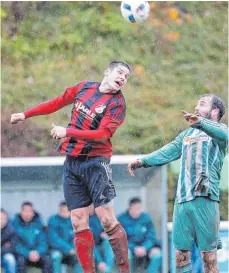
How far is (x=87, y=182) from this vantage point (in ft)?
26.9

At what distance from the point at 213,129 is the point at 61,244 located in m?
4.16

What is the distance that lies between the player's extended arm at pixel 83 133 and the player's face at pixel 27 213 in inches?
146

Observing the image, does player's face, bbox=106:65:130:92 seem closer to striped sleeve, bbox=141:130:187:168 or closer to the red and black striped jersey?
the red and black striped jersey

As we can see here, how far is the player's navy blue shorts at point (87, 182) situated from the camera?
26.7 ft

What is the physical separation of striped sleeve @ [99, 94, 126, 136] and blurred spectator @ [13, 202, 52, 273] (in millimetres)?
3629

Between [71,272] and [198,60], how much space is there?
22.5 feet

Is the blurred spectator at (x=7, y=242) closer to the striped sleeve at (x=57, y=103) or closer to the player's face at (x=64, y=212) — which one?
the player's face at (x=64, y=212)

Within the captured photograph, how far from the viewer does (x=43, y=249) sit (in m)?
11.6

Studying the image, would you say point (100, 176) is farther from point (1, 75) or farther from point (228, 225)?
point (1, 75)

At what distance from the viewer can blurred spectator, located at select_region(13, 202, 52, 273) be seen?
11492mm

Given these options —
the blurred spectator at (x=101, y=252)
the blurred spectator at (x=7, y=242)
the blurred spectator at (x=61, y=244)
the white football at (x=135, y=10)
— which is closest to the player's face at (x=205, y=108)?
the white football at (x=135, y=10)

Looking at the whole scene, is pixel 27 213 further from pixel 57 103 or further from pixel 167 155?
pixel 167 155

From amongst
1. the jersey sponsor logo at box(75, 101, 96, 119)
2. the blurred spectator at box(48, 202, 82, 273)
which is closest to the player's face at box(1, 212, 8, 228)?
the blurred spectator at box(48, 202, 82, 273)

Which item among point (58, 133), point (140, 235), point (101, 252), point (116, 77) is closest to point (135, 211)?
point (140, 235)
